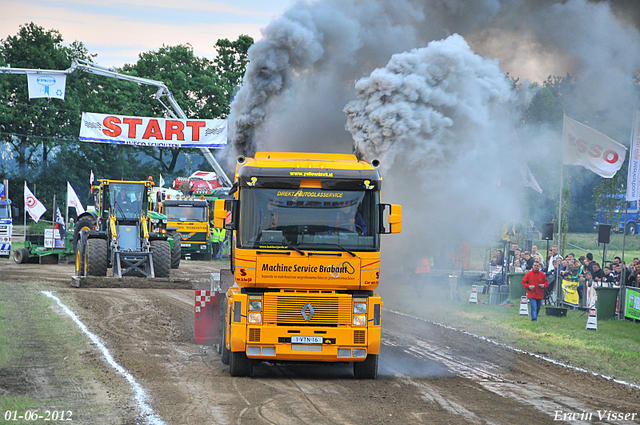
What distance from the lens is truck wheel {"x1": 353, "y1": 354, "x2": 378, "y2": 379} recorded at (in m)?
10.0

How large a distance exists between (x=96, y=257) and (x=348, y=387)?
1388 cm

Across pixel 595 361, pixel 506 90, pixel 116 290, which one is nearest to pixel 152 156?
pixel 116 290

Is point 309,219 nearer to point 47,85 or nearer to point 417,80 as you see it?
point 417,80

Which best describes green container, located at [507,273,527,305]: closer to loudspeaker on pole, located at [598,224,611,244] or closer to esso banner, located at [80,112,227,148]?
loudspeaker on pole, located at [598,224,611,244]

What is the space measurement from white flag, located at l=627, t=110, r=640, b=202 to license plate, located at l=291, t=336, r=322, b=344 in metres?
11.2

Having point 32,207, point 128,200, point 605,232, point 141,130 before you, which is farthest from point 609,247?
point 32,207

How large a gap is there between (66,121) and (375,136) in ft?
156

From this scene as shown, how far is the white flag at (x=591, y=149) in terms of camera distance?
65.4 feet

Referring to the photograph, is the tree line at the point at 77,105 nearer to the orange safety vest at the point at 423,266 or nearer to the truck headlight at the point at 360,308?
the orange safety vest at the point at 423,266

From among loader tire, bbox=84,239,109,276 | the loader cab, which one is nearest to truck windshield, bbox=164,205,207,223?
the loader cab

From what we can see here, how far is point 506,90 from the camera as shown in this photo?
19.1 metres

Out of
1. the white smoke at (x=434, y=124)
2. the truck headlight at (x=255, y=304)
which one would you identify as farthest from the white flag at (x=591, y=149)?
the truck headlight at (x=255, y=304)

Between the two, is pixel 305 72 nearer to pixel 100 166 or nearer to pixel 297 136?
pixel 297 136

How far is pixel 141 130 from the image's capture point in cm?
3178
